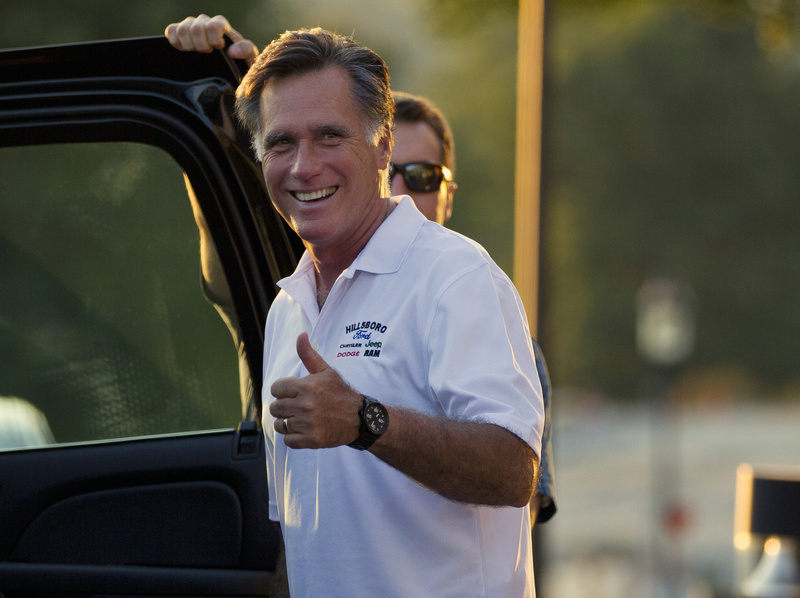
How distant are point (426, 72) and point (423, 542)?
26155 millimetres

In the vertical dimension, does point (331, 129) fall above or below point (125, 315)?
above

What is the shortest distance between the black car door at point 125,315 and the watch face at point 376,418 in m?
A: 0.82

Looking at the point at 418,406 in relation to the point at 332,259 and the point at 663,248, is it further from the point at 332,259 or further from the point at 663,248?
the point at 663,248

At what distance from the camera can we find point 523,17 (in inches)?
279

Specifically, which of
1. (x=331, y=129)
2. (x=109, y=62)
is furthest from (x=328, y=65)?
(x=109, y=62)

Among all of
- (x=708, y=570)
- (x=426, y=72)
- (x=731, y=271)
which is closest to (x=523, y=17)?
(x=426, y=72)

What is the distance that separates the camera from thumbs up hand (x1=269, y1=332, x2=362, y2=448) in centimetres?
157

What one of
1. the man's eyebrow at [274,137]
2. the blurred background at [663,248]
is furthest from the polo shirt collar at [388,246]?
the blurred background at [663,248]

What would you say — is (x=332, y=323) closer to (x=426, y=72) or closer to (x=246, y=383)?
(x=246, y=383)

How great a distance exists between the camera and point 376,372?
5.99 ft

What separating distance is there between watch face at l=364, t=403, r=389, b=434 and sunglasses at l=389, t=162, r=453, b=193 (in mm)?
1282

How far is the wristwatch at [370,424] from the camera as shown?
1615 millimetres

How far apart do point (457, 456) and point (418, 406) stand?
0.19 m

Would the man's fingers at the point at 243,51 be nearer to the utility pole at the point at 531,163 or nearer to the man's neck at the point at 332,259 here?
the man's neck at the point at 332,259
